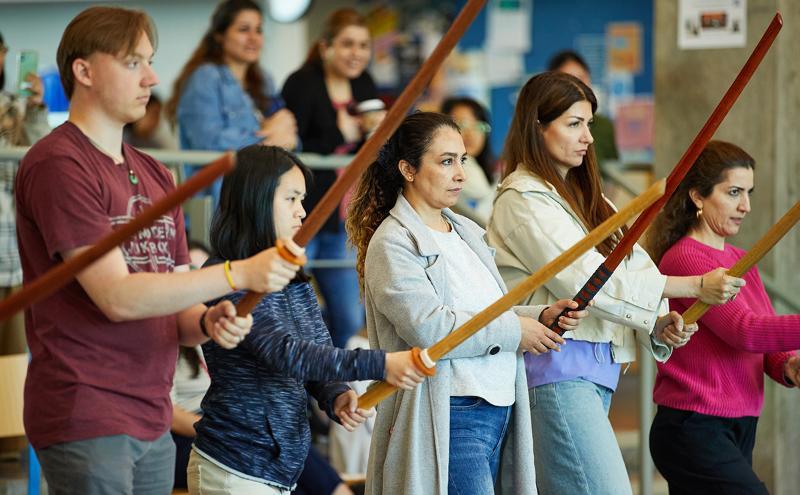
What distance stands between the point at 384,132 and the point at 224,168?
0.44m

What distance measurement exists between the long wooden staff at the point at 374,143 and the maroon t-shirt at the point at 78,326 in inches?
8.3

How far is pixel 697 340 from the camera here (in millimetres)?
2988

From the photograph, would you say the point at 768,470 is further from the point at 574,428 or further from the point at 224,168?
the point at 224,168

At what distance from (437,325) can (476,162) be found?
9.49 feet

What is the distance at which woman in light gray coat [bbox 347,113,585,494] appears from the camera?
241 centimetres

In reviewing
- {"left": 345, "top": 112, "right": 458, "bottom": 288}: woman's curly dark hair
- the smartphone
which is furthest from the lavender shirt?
the smartphone

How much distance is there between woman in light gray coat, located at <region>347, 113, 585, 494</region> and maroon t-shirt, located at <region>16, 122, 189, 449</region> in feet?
1.94

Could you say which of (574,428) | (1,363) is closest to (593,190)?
(574,428)

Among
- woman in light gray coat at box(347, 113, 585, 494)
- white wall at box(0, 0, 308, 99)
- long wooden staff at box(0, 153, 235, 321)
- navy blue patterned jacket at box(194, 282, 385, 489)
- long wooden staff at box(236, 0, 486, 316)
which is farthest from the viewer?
white wall at box(0, 0, 308, 99)

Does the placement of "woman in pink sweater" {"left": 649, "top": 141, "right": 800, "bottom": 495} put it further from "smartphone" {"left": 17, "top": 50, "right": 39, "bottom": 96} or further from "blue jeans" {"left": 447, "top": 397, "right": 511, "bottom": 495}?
"smartphone" {"left": 17, "top": 50, "right": 39, "bottom": 96}

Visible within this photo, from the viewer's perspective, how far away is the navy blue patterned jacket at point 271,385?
214 centimetres

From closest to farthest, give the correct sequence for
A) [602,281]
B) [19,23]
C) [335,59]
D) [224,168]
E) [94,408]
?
[224,168] → [94,408] → [602,281] → [335,59] → [19,23]

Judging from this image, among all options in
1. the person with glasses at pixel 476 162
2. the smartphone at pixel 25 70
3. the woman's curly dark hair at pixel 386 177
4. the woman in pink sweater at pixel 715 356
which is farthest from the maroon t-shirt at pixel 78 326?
the person with glasses at pixel 476 162

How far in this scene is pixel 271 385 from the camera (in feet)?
7.33
